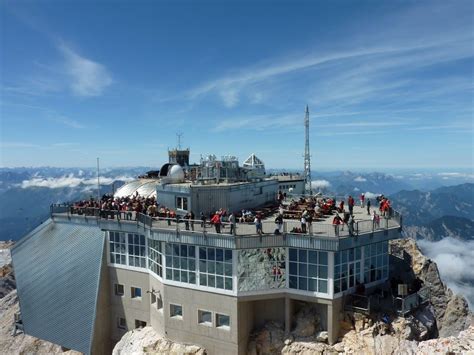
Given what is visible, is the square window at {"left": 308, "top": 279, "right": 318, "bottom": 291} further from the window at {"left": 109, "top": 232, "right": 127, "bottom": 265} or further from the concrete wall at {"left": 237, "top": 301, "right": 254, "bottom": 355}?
the window at {"left": 109, "top": 232, "right": 127, "bottom": 265}

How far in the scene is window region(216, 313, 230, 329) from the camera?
26.1 m

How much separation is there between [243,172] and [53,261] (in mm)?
20869

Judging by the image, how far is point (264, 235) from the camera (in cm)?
2494

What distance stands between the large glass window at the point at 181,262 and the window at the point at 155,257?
44.5 inches

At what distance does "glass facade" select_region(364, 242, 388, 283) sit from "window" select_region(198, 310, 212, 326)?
38.8 ft

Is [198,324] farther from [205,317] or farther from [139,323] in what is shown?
[139,323]

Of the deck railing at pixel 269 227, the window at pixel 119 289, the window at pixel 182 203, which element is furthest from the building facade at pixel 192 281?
the window at pixel 182 203

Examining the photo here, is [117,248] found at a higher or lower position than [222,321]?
higher

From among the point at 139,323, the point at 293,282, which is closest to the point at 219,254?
the point at 293,282

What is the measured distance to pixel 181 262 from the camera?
89.0 ft

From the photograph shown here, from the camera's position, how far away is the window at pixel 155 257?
2867 centimetres

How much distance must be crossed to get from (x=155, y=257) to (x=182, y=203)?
5.46 metres

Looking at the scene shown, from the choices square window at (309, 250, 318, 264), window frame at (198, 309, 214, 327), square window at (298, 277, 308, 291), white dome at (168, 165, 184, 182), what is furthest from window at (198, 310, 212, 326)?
white dome at (168, 165, 184, 182)

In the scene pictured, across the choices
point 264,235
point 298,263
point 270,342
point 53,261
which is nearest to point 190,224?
point 264,235
